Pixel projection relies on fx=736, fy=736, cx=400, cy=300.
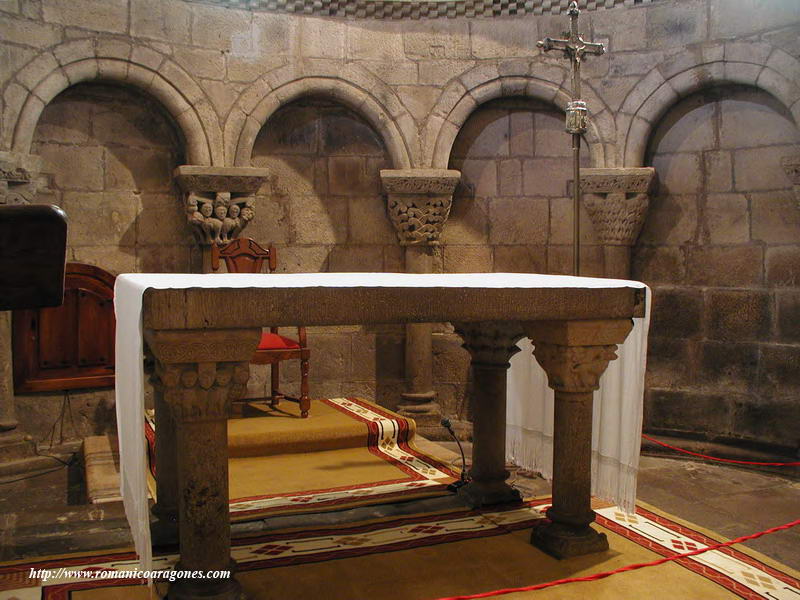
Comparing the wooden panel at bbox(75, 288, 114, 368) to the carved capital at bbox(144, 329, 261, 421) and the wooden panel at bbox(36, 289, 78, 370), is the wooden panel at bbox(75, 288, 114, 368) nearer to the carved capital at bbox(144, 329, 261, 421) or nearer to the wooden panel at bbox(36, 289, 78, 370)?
the wooden panel at bbox(36, 289, 78, 370)

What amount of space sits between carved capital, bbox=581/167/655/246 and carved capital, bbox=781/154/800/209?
0.82 meters

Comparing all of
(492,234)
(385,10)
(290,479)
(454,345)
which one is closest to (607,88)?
(492,234)

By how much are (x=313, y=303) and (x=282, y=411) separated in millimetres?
2584

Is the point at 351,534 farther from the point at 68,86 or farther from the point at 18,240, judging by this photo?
the point at 68,86

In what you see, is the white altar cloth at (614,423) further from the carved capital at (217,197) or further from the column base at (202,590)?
the carved capital at (217,197)

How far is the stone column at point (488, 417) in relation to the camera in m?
3.17

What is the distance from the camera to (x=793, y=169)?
4531 millimetres

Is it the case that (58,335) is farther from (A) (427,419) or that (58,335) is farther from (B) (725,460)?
(B) (725,460)

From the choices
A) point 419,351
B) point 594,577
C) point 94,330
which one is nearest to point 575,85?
point 419,351

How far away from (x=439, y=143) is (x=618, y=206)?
1.34 meters

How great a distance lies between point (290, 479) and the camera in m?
3.70

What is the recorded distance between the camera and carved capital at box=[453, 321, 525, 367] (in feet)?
10.2

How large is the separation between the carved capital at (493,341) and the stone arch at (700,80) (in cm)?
256

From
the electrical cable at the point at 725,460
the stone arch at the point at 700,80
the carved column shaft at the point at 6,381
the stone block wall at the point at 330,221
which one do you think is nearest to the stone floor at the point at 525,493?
the electrical cable at the point at 725,460
